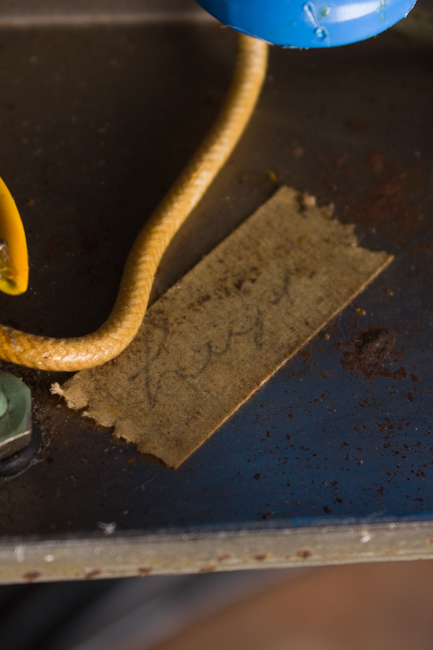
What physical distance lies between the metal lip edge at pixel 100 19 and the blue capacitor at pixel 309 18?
0.62 m

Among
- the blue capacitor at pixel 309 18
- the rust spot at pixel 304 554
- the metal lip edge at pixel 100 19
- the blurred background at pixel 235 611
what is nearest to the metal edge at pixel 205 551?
the rust spot at pixel 304 554

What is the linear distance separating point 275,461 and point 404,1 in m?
0.60

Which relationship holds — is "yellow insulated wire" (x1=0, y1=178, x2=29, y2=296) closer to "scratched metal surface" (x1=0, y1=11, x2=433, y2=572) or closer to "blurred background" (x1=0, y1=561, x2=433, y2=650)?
"scratched metal surface" (x1=0, y1=11, x2=433, y2=572)

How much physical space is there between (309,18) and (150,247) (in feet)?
1.25

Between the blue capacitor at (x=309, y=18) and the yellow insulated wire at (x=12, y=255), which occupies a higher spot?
the blue capacitor at (x=309, y=18)

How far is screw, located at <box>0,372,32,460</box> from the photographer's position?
692 millimetres

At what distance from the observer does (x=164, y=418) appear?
786 mm

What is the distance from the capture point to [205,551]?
70cm

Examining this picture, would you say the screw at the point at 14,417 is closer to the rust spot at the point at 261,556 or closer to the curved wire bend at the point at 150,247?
the curved wire bend at the point at 150,247

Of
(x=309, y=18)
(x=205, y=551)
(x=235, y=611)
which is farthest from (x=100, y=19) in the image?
(x=235, y=611)

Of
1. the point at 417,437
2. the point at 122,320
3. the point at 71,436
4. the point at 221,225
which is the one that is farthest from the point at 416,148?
the point at 71,436

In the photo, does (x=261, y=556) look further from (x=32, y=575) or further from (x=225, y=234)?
(x=225, y=234)

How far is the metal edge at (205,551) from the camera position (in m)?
0.67

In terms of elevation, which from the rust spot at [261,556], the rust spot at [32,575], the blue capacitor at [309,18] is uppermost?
the blue capacitor at [309,18]
